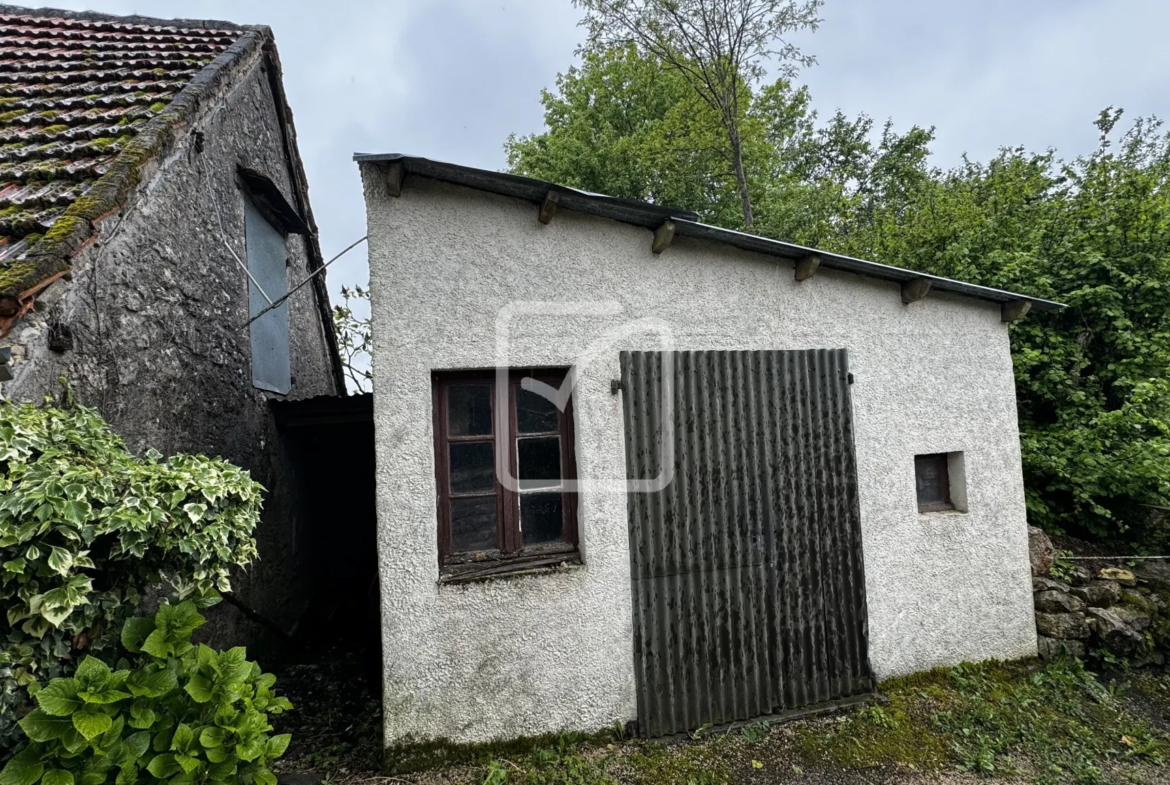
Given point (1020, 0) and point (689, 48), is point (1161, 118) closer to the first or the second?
point (1020, 0)

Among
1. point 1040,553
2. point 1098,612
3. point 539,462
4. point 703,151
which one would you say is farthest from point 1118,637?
point 703,151

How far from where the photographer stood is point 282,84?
6.43 metres

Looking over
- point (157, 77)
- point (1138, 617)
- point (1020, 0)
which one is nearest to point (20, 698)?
point (157, 77)

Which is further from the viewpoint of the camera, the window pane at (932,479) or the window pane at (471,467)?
the window pane at (932,479)

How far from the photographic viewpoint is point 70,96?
3959 mm

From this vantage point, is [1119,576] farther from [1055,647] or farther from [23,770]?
[23,770]

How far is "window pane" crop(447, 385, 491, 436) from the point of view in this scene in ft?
11.0

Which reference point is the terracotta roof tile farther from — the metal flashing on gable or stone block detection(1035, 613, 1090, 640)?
stone block detection(1035, 613, 1090, 640)

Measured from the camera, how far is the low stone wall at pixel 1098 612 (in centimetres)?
437

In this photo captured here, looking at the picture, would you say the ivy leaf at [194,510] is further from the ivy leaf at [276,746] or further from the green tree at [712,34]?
the green tree at [712,34]

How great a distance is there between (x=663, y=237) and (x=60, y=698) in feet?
12.6

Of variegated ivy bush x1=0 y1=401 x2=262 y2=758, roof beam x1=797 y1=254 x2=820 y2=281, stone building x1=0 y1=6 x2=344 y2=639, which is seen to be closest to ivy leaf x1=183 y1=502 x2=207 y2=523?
variegated ivy bush x1=0 y1=401 x2=262 y2=758

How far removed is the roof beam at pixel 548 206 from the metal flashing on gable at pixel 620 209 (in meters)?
0.02

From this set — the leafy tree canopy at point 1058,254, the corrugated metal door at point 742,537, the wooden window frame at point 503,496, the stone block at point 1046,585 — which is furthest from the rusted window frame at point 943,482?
the wooden window frame at point 503,496
